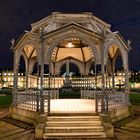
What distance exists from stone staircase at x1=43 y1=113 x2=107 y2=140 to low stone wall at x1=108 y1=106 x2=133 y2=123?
5.18ft

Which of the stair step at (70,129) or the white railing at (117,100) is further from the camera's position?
the white railing at (117,100)

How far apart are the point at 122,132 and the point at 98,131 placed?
1292 mm

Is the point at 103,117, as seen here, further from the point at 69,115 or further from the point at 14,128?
the point at 14,128

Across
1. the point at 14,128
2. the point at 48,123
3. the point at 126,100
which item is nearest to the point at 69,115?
the point at 48,123

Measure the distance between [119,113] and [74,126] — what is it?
Result: 4.23 meters

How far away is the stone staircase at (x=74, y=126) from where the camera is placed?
1141cm

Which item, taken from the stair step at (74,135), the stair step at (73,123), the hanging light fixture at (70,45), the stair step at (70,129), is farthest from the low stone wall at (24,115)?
the hanging light fixture at (70,45)

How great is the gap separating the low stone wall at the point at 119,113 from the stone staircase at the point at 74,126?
Result: 1.58m

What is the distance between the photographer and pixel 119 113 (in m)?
15.3

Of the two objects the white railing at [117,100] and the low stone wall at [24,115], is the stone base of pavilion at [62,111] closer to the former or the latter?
the low stone wall at [24,115]

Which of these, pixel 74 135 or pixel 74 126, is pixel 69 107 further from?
pixel 74 135

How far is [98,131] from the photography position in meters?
11.8

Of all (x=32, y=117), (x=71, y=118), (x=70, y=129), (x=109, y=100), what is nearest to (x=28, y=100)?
(x=32, y=117)

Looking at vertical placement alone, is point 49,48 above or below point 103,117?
above
